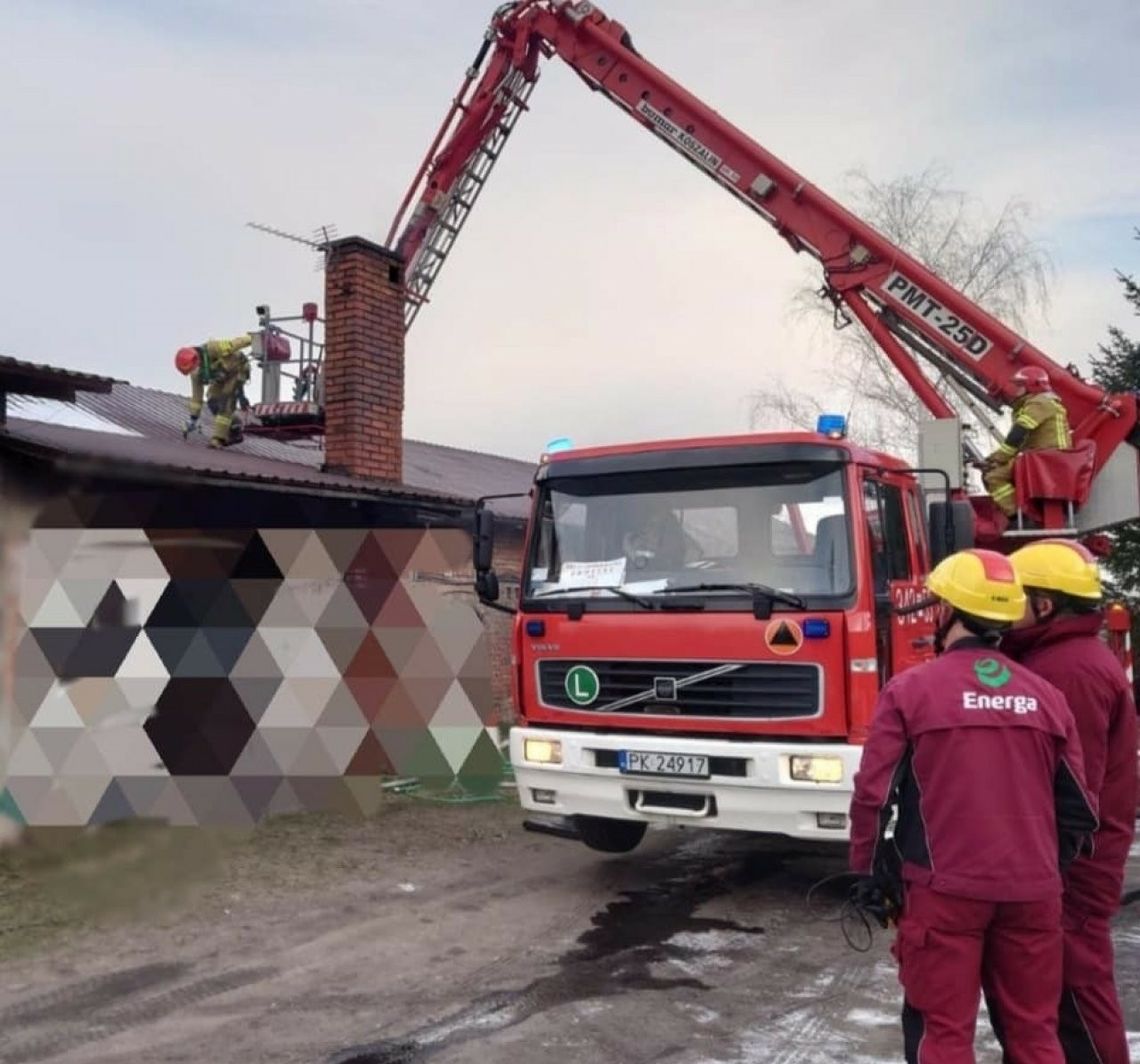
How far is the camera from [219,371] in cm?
1191

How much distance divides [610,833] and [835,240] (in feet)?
19.3

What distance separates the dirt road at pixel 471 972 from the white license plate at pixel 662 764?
84cm

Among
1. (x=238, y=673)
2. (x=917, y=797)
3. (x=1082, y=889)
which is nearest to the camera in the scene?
(x=917, y=797)

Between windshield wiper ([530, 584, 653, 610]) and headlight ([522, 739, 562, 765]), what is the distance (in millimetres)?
858

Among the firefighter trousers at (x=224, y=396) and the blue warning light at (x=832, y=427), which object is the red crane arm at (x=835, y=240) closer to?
the blue warning light at (x=832, y=427)

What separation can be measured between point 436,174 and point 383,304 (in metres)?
4.69

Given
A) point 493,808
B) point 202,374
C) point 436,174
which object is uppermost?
point 436,174

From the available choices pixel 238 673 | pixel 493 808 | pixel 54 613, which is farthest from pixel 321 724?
pixel 54 613

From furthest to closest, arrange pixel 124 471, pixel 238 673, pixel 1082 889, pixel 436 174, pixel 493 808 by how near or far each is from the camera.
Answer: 1. pixel 436 174
2. pixel 493 808
3. pixel 238 673
4. pixel 124 471
5. pixel 1082 889

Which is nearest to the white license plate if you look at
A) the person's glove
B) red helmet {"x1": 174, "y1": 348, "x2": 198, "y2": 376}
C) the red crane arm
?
the person's glove

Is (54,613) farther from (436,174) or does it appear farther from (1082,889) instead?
(436,174)

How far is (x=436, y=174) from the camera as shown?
15.4 metres

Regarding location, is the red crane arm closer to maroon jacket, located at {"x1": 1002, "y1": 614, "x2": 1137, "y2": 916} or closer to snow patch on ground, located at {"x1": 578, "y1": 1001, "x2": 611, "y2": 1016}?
maroon jacket, located at {"x1": 1002, "y1": 614, "x2": 1137, "y2": 916}

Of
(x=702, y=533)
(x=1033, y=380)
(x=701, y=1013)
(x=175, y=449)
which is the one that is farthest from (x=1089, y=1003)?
(x=175, y=449)
